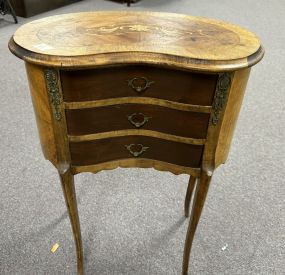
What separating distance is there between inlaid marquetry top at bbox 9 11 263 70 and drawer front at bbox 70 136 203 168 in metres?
0.25

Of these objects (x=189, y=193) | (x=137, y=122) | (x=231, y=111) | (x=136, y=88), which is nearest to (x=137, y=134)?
(x=137, y=122)

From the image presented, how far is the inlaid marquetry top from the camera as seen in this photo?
0.71m

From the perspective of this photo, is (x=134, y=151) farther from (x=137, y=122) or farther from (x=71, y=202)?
(x=71, y=202)

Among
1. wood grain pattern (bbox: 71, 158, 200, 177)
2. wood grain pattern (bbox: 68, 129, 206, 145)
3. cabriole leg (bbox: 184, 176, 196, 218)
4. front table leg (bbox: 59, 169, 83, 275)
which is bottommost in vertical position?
cabriole leg (bbox: 184, 176, 196, 218)

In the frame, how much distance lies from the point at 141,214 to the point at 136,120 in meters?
0.70

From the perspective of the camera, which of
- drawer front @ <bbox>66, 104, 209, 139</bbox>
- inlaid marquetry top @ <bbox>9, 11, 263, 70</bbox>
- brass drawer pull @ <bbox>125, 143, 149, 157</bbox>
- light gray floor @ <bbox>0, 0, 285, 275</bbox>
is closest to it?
inlaid marquetry top @ <bbox>9, 11, 263, 70</bbox>

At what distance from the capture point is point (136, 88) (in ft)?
2.58

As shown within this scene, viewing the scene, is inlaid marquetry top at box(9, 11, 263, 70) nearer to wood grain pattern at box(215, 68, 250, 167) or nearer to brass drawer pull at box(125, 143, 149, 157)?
wood grain pattern at box(215, 68, 250, 167)

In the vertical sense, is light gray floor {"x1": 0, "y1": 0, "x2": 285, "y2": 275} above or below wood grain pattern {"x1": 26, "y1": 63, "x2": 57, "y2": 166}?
below

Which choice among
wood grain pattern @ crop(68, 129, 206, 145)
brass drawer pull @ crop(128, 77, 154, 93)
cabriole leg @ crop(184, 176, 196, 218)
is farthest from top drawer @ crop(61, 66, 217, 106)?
cabriole leg @ crop(184, 176, 196, 218)

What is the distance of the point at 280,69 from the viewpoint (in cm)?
268

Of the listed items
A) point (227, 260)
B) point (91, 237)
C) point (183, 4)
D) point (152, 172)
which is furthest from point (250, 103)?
point (183, 4)

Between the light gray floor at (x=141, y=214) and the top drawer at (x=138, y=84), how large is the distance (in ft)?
2.48

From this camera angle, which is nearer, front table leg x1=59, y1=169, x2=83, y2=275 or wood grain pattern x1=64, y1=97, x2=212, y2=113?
wood grain pattern x1=64, y1=97, x2=212, y2=113
